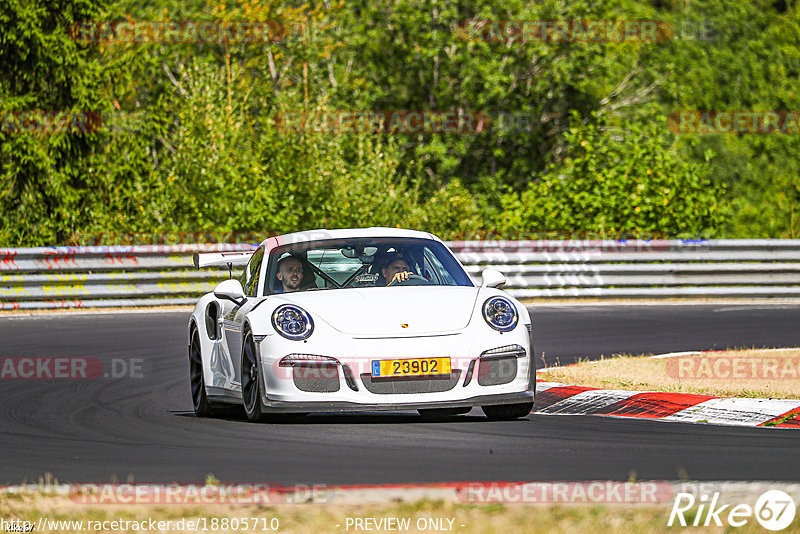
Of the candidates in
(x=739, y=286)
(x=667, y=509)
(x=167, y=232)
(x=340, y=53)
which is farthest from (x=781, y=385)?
(x=340, y=53)

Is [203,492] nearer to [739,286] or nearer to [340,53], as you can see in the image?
[739,286]

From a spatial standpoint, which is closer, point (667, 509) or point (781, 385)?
point (667, 509)

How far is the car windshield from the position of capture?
382 inches

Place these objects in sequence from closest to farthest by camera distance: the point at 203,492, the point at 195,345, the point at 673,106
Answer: the point at 203,492 < the point at 195,345 < the point at 673,106

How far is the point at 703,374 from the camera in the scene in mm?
11758

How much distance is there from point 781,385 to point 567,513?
5.64 m

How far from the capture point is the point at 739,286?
22016 millimetres

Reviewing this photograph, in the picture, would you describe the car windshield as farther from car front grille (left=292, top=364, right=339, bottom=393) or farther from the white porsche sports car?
car front grille (left=292, top=364, right=339, bottom=393)

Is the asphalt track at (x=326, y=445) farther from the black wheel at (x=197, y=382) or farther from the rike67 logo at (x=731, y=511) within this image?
the rike67 logo at (x=731, y=511)

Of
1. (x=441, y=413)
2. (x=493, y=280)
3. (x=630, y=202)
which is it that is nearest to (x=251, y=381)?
(x=441, y=413)

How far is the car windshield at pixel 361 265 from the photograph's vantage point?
9.70 meters

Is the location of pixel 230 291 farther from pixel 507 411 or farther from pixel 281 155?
pixel 281 155

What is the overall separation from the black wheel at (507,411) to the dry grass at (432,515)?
11.5 feet

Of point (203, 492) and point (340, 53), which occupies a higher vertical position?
point (340, 53)
